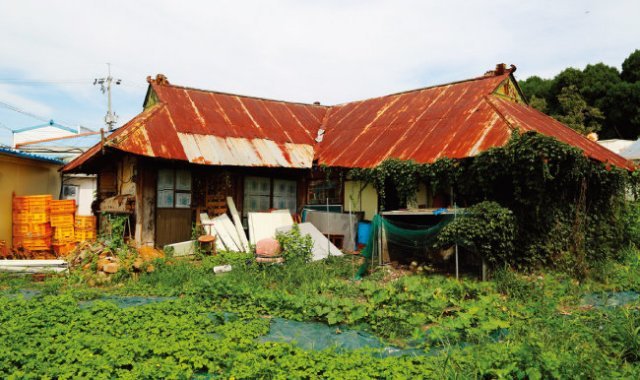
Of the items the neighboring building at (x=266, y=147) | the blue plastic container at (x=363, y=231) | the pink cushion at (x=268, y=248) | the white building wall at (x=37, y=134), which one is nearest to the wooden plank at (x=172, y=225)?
the neighboring building at (x=266, y=147)

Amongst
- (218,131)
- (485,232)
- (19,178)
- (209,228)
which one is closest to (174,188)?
(209,228)

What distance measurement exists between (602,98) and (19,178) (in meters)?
33.1

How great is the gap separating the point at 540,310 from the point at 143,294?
6.62 metres

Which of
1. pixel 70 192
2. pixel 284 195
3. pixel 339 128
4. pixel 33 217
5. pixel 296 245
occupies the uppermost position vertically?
pixel 339 128

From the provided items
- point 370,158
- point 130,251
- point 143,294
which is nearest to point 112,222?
point 130,251

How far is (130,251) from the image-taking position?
11.3 meters

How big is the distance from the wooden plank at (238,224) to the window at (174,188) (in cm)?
118

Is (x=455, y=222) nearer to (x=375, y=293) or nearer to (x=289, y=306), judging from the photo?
(x=375, y=293)

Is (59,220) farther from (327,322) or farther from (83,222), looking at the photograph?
(327,322)

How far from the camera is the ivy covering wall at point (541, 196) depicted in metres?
9.30

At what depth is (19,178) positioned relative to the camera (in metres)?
13.9

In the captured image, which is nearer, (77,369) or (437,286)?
(77,369)

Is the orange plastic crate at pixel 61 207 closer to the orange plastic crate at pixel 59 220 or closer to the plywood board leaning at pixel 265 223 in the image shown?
the orange plastic crate at pixel 59 220

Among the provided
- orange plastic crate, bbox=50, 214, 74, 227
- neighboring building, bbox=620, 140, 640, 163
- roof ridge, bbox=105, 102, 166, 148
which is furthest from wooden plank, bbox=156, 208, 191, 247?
neighboring building, bbox=620, 140, 640, 163
